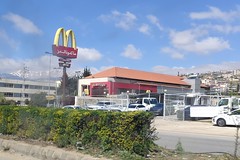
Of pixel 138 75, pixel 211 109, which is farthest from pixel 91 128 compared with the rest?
pixel 138 75

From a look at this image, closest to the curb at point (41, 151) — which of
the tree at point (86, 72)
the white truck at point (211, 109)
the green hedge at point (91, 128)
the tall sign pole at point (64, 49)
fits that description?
the green hedge at point (91, 128)

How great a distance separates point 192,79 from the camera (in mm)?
108562

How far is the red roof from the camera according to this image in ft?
291

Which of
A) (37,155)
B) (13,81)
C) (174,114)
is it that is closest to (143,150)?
(37,155)

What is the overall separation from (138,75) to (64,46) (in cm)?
2272

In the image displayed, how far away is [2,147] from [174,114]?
104 ft

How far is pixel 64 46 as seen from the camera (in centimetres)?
8238

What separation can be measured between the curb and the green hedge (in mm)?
422

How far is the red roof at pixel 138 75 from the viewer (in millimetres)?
88750

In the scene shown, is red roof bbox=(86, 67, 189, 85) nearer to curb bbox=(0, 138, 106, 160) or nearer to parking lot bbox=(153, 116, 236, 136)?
parking lot bbox=(153, 116, 236, 136)

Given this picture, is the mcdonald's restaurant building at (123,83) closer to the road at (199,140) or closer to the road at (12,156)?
the road at (199,140)

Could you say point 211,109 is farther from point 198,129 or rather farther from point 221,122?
point 198,129

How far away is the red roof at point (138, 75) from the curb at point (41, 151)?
75166 mm

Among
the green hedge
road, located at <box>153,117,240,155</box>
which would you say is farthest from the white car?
the green hedge
